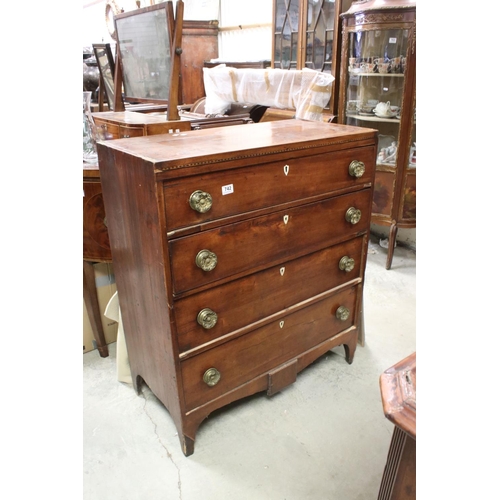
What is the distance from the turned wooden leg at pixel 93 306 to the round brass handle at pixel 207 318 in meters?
0.83

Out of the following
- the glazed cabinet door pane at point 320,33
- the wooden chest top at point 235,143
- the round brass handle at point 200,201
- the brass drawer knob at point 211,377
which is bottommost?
the brass drawer knob at point 211,377

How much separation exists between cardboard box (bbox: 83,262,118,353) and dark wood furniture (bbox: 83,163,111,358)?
1.8 inches

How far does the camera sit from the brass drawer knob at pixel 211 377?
1.56 metres

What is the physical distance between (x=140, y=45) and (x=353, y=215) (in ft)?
4.75

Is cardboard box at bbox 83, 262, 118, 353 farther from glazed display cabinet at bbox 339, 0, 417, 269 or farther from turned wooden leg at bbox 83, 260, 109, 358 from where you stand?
glazed display cabinet at bbox 339, 0, 417, 269

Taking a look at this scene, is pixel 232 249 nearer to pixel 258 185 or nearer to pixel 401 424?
pixel 258 185

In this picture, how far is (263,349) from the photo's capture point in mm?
1729

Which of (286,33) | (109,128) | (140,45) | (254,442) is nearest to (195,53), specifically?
(286,33)

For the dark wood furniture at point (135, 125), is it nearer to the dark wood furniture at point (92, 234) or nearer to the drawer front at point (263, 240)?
the dark wood furniture at point (92, 234)

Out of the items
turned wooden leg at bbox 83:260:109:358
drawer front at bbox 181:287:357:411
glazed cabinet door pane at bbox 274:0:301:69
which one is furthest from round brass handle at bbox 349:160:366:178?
glazed cabinet door pane at bbox 274:0:301:69

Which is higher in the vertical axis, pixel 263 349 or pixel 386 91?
pixel 386 91

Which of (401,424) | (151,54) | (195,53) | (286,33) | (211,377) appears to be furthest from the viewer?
(195,53)

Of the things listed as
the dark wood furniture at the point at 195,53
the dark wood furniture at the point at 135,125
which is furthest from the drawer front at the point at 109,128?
the dark wood furniture at the point at 195,53
